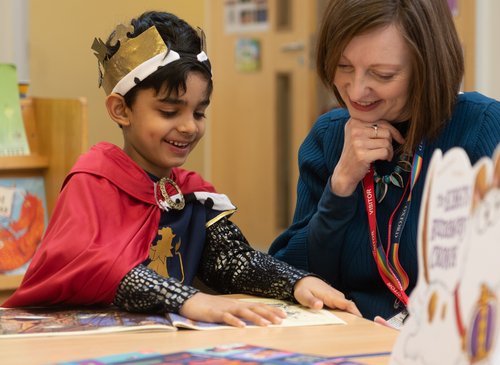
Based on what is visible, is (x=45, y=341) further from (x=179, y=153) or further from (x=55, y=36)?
(x=55, y=36)

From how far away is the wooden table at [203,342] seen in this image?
3.59ft

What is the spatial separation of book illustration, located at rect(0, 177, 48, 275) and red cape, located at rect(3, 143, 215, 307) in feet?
4.29

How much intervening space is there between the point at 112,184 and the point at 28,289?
0.25 meters

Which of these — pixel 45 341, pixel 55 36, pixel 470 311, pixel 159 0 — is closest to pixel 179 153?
pixel 45 341

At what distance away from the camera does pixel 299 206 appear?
1837 millimetres

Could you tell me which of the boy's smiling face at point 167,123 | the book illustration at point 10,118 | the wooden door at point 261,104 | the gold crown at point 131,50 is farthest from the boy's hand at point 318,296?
the wooden door at point 261,104

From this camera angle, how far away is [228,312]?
4.33 ft

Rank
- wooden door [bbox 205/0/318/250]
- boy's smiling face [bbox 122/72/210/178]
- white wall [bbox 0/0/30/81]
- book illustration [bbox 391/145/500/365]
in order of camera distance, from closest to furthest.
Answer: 1. book illustration [bbox 391/145/500/365]
2. boy's smiling face [bbox 122/72/210/178]
3. white wall [bbox 0/0/30/81]
4. wooden door [bbox 205/0/318/250]

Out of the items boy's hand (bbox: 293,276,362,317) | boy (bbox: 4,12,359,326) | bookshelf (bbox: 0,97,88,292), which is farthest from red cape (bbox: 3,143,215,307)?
bookshelf (bbox: 0,97,88,292)

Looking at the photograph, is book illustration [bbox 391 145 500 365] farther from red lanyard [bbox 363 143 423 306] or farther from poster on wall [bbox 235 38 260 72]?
poster on wall [bbox 235 38 260 72]

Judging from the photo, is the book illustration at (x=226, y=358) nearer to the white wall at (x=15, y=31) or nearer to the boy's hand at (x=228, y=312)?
the boy's hand at (x=228, y=312)

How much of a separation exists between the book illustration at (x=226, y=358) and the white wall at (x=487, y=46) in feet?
11.4

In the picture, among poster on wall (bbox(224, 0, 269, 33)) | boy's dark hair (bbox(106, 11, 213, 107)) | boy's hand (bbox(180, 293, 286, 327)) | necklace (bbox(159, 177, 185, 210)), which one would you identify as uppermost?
poster on wall (bbox(224, 0, 269, 33))

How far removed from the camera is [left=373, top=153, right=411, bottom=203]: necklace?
1.65 m
